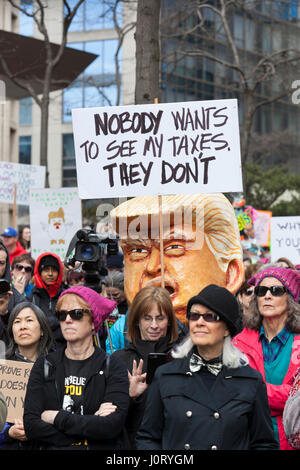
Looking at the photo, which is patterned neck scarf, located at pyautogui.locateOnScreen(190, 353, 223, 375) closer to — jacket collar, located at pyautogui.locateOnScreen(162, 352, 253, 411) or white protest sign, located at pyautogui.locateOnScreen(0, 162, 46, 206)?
jacket collar, located at pyautogui.locateOnScreen(162, 352, 253, 411)

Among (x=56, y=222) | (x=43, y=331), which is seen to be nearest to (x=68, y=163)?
(x=56, y=222)

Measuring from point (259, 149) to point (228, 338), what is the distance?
105ft

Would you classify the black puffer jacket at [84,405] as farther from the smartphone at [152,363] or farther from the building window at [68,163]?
the building window at [68,163]

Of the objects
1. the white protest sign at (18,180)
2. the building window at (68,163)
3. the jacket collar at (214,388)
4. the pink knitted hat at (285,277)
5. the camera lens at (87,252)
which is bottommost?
the jacket collar at (214,388)

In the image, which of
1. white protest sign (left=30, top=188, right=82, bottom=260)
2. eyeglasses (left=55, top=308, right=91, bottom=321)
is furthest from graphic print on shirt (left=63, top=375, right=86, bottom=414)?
white protest sign (left=30, top=188, right=82, bottom=260)

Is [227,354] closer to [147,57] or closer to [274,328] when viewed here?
[274,328]

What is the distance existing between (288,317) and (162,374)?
133 cm

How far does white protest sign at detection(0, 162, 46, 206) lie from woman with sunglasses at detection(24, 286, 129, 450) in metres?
7.36

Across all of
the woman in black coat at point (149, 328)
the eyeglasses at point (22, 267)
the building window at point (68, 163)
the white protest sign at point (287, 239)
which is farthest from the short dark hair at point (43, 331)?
the building window at point (68, 163)

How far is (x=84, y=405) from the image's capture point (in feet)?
11.6

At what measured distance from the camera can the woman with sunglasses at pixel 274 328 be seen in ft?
13.4

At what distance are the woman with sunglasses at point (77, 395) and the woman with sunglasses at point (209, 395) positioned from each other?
37 cm

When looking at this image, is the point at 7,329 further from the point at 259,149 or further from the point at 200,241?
the point at 259,149
